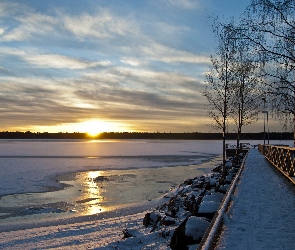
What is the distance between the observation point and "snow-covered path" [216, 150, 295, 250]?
239 inches

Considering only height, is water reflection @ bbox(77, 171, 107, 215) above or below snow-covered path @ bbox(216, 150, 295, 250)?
below

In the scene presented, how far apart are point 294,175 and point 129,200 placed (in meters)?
9.29

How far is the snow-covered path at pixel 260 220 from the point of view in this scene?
6062mm

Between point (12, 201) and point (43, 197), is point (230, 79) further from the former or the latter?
point (12, 201)

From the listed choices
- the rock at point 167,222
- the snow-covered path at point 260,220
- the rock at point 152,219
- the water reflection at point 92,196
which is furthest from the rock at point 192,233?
the water reflection at point 92,196

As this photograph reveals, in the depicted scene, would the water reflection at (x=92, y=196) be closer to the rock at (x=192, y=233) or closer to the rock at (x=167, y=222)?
the rock at (x=167, y=222)

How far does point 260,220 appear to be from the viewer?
7.64 meters

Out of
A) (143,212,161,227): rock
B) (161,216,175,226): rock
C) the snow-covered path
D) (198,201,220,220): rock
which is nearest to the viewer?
the snow-covered path

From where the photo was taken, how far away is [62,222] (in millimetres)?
14578

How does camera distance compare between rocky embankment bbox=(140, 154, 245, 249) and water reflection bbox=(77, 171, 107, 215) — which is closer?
rocky embankment bbox=(140, 154, 245, 249)

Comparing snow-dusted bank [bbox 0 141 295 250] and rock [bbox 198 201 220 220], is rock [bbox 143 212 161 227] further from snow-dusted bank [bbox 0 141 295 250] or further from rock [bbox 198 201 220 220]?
rock [bbox 198 201 220 220]

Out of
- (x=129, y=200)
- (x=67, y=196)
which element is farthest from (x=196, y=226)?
(x=67, y=196)

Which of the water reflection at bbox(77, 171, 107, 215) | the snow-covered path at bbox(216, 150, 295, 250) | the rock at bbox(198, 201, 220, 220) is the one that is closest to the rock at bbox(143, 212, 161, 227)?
the snow-covered path at bbox(216, 150, 295, 250)

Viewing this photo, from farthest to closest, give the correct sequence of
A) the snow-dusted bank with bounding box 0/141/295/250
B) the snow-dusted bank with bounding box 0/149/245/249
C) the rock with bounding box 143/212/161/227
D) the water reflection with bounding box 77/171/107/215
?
the water reflection with bounding box 77/171/107/215, the rock with bounding box 143/212/161/227, the snow-dusted bank with bounding box 0/149/245/249, the snow-dusted bank with bounding box 0/141/295/250
